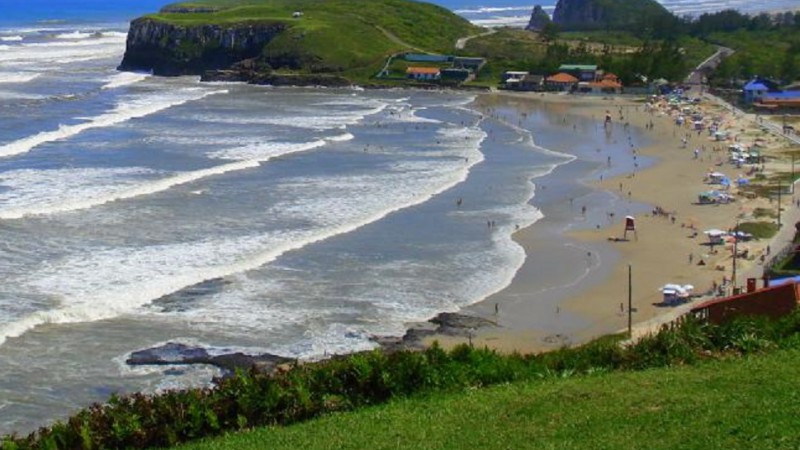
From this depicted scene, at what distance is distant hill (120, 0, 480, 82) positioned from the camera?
10281 centimetres

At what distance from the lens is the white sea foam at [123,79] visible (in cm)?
9174

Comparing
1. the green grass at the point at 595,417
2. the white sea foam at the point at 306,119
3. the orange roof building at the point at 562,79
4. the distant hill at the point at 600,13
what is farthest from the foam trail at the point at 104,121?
the distant hill at the point at 600,13

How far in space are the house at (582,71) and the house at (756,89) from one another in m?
14.0

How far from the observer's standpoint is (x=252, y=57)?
10656cm

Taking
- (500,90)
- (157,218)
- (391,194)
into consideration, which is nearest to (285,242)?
(157,218)

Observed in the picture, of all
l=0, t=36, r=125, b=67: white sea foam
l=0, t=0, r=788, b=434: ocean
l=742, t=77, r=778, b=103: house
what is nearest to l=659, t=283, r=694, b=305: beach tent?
l=0, t=0, r=788, b=434: ocean

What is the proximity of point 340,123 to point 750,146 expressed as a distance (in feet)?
77.2

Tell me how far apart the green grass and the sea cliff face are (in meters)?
93.3

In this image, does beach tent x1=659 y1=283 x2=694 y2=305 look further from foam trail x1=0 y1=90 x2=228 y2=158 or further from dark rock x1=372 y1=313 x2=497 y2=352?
foam trail x1=0 y1=90 x2=228 y2=158

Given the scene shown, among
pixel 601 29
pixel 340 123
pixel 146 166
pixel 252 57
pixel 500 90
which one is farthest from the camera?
pixel 601 29

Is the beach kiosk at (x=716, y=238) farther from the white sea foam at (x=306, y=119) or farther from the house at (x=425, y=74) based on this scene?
the house at (x=425, y=74)

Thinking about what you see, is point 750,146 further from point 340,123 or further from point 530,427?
point 530,427

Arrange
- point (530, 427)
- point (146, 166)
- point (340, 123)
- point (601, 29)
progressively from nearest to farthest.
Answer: point (530, 427) < point (146, 166) < point (340, 123) < point (601, 29)

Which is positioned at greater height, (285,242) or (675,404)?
(675,404)
